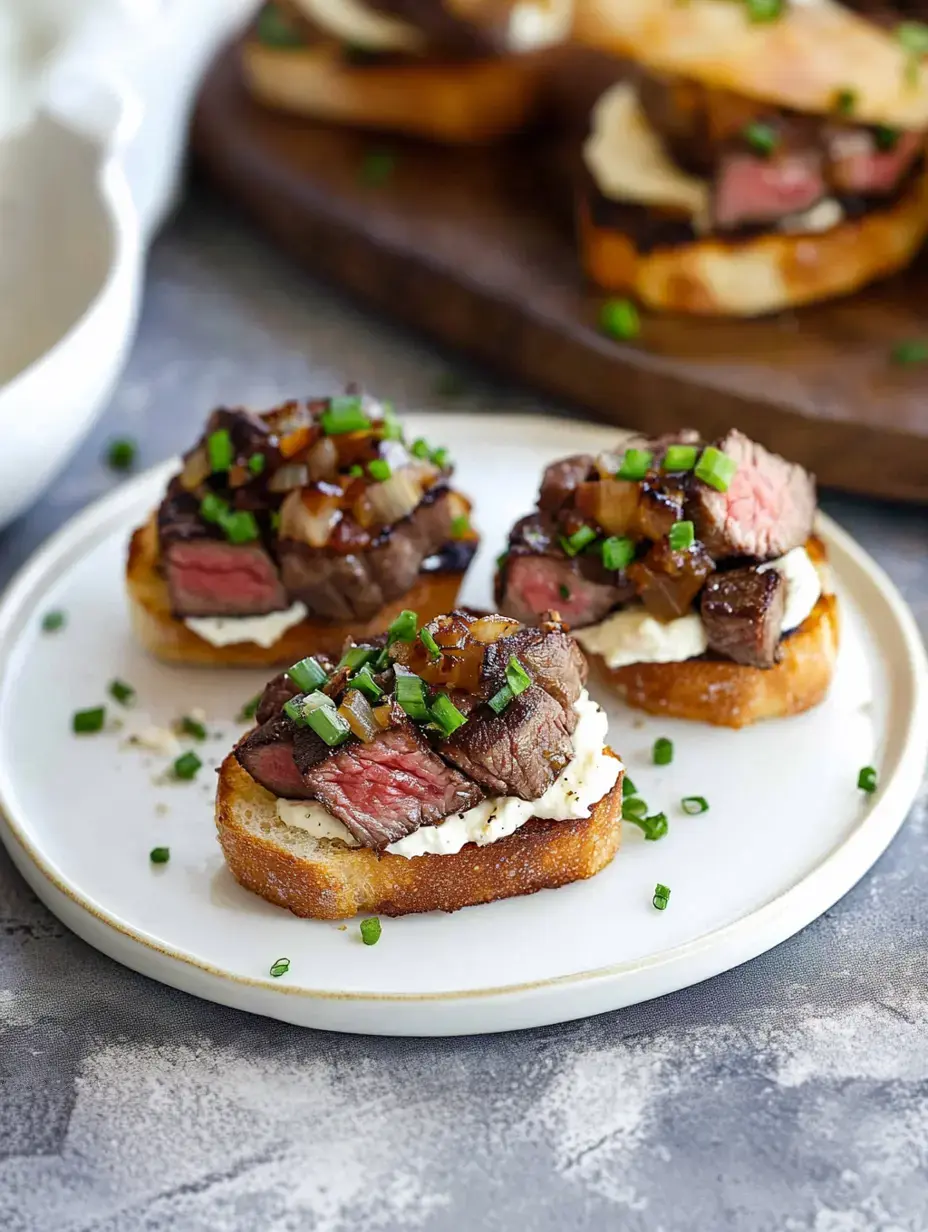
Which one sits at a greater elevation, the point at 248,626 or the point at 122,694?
the point at 248,626

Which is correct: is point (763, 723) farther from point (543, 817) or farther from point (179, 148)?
point (179, 148)

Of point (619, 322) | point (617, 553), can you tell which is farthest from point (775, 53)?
point (617, 553)

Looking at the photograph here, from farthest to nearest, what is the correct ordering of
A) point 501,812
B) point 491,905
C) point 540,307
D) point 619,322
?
point 540,307 < point 619,322 < point 491,905 < point 501,812

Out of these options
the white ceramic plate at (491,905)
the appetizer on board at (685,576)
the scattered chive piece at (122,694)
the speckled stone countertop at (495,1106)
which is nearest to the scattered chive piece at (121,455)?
the white ceramic plate at (491,905)

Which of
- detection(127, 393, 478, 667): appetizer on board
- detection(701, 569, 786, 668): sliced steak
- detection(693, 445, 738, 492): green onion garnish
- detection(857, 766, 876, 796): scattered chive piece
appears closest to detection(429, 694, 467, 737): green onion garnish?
detection(127, 393, 478, 667): appetizer on board

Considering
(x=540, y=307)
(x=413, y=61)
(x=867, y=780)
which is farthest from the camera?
(x=413, y=61)

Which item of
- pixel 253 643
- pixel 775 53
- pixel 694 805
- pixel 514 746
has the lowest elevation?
pixel 253 643

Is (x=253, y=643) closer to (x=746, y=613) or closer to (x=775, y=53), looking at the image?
(x=746, y=613)
